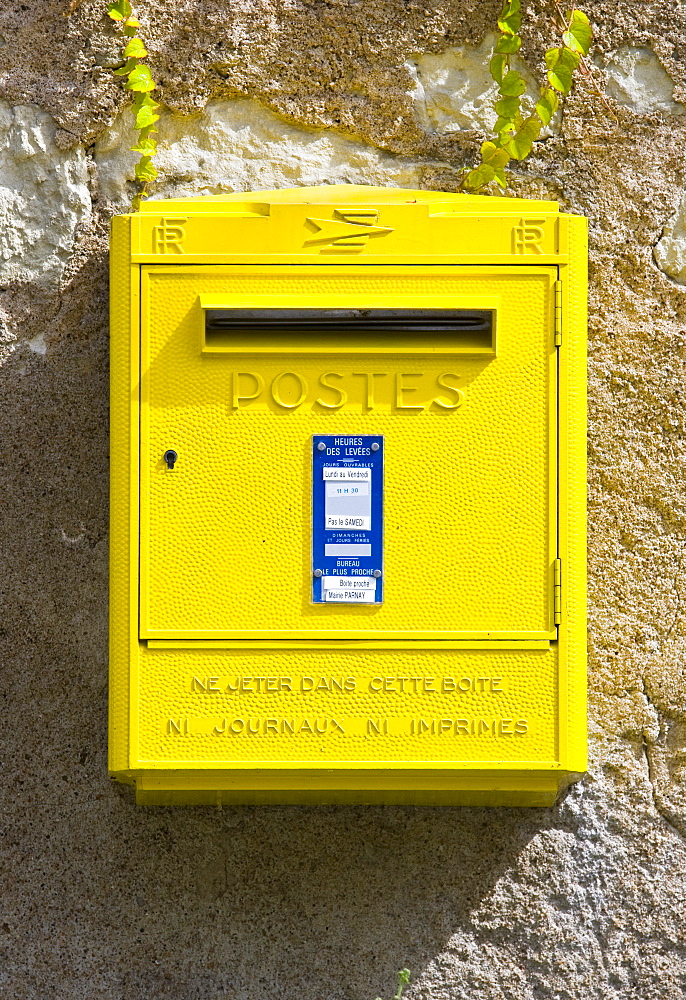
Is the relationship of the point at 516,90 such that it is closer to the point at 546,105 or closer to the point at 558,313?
the point at 546,105

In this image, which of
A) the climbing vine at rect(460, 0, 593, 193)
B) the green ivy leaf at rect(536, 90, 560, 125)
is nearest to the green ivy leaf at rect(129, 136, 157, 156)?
the climbing vine at rect(460, 0, 593, 193)

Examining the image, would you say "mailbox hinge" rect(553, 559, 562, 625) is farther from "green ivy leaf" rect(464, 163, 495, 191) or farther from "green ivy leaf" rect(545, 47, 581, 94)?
A: "green ivy leaf" rect(545, 47, 581, 94)

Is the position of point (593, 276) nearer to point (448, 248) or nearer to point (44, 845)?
point (448, 248)

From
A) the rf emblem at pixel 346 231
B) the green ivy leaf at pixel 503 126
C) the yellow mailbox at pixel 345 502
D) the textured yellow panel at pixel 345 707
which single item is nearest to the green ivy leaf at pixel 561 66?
the green ivy leaf at pixel 503 126

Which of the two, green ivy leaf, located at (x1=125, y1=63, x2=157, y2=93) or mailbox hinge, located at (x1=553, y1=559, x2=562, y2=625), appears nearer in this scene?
mailbox hinge, located at (x1=553, y1=559, x2=562, y2=625)

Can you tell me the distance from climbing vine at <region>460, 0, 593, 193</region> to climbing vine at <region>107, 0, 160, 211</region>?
2.14 feet

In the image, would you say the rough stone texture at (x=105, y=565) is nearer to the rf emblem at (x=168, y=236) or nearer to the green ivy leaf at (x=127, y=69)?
the green ivy leaf at (x=127, y=69)

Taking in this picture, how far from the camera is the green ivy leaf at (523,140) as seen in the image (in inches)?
72.4

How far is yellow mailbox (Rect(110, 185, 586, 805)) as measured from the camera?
1.54 meters

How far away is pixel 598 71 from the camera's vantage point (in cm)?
194

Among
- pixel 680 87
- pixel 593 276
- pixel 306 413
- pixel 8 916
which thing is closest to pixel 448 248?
pixel 306 413

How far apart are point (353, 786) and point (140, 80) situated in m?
1.42

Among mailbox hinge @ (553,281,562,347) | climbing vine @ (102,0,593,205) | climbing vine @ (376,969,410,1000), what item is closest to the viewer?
mailbox hinge @ (553,281,562,347)

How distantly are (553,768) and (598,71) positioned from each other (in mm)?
1424
